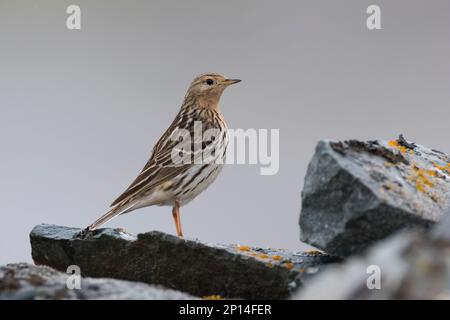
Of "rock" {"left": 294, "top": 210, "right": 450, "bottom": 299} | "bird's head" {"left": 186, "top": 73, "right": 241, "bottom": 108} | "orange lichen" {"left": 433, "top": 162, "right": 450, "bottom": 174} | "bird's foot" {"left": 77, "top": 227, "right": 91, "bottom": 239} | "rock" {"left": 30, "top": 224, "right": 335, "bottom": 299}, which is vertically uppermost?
"bird's head" {"left": 186, "top": 73, "right": 241, "bottom": 108}

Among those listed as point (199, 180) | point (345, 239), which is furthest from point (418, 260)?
point (199, 180)

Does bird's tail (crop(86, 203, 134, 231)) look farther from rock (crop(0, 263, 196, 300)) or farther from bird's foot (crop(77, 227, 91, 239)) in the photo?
rock (crop(0, 263, 196, 300))

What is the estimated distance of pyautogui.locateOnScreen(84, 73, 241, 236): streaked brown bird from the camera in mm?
10602

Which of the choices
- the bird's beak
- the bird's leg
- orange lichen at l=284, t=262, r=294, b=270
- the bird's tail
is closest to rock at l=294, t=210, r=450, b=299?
orange lichen at l=284, t=262, r=294, b=270

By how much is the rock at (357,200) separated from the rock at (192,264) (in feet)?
1.79

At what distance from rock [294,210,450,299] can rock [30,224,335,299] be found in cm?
210

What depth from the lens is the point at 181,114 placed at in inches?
489

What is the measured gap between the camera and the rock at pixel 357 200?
6742 millimetres

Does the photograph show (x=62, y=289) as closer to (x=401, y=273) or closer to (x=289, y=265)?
(x=289, y=265)

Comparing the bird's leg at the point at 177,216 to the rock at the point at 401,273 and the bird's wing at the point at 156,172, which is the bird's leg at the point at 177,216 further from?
the rock at the point at 401,273

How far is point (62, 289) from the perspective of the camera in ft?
20.2

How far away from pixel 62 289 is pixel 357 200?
118 inches
